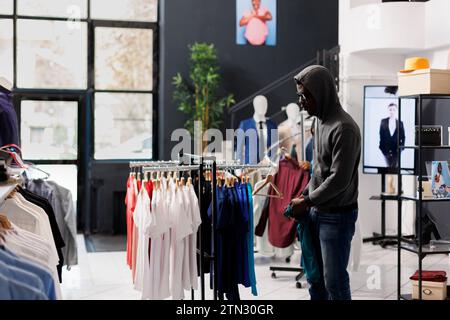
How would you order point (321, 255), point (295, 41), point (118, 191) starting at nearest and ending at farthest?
point (321, 255) < point (118, 191) < point (295, 41)

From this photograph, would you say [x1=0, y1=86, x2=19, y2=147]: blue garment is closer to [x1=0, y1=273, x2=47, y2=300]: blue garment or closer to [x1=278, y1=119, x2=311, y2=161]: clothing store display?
[x1=0, y1=273, x2=47, y2=300]: blue garment

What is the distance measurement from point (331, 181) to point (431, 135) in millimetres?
1838

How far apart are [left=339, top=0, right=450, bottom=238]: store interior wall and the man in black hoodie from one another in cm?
432

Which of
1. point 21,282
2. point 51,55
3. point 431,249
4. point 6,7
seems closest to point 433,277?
point 431,249

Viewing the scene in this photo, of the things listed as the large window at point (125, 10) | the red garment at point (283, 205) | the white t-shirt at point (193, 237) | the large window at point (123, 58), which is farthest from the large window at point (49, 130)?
the white t-shirt at point (193, 237)

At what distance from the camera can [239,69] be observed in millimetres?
10023

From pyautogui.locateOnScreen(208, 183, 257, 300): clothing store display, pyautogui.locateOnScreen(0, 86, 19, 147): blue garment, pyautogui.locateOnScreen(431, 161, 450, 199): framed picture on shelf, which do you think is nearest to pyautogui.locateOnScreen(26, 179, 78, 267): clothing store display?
pyautogui.locateOnScreen(0, 86, 19, 147): blue garment

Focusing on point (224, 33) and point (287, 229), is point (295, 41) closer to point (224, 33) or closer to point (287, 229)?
point (224, 33)

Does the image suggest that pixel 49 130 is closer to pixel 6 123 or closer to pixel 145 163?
pixel 6 123

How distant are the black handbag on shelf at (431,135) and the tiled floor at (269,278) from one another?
4.49ft

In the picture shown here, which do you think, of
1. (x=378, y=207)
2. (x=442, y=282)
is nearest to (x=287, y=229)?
(x=442, y=282)

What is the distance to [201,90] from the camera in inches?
372

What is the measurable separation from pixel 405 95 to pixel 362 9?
3289mm

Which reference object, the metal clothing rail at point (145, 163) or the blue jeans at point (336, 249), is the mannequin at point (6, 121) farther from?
the blue jeans at point (336, 249)
